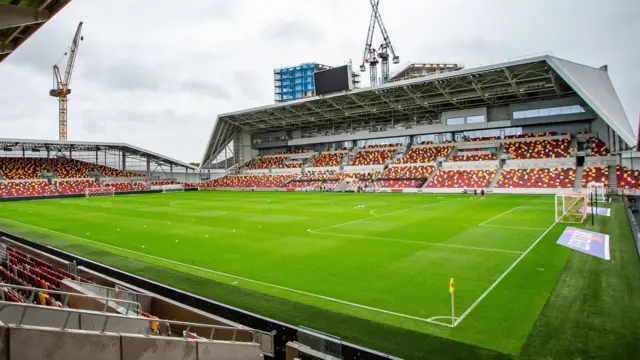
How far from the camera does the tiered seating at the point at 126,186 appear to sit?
63150 mm

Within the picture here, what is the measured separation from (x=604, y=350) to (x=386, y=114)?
58.9m

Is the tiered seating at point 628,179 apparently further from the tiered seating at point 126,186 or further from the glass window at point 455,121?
the tiered seating at point 126,186

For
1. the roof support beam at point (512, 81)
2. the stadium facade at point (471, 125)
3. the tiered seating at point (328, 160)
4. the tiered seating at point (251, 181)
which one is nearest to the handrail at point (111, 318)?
the stadium facade at point (471, 125)

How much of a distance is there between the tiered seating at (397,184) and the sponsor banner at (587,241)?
32083 mm

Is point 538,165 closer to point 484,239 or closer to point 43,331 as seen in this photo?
point 484,239

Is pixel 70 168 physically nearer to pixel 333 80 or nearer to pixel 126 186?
pixel 126 186

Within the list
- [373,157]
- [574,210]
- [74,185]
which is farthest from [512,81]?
[74,185]

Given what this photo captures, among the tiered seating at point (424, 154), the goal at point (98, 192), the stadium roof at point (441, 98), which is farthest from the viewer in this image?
the tiered seating at point (424, 154)

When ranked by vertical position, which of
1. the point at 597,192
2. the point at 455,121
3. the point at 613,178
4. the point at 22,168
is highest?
the point at 455,121

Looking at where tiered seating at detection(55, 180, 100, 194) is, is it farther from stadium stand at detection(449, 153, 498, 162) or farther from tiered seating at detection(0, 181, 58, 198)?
stadium stand at detection(449, 153, 498, 162)

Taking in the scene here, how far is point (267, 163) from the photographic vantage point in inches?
3051

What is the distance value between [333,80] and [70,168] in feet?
157

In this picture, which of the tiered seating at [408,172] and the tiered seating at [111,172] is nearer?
the tiered seating at [408,172]

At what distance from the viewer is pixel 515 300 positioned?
9.68 metres
